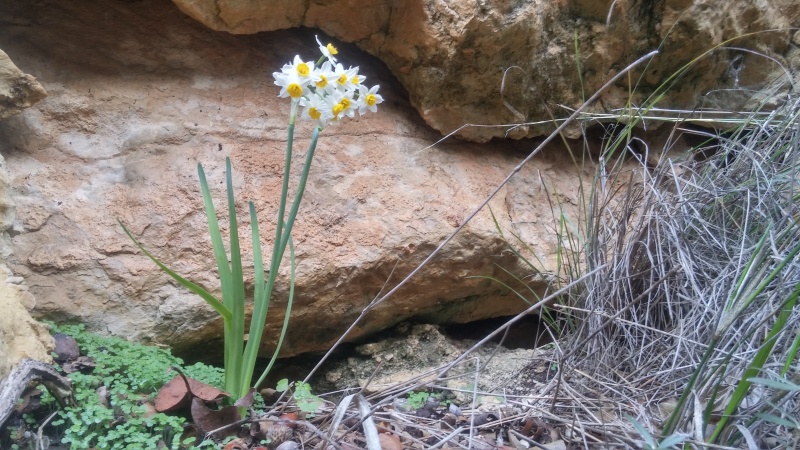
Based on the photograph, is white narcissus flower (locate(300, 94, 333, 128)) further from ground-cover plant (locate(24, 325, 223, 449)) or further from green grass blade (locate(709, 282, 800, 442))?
green grass blade (locate(709, 282, 800, 442))

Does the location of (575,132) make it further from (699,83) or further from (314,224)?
(314,224)

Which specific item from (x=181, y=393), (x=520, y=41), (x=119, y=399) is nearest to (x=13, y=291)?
(x=119, y=399)

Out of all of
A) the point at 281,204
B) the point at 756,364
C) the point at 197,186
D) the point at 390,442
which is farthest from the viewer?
the point at 197,186

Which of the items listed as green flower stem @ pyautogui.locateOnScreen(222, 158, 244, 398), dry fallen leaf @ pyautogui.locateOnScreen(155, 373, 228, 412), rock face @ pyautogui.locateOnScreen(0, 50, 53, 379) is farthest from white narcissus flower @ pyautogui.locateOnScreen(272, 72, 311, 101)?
rock face @ pyautogui.locateOnScreen(0, 50, 53, 379)

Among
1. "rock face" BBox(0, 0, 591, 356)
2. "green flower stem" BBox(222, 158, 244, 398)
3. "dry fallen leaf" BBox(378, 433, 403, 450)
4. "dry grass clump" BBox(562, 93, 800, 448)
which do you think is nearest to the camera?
"dry grass clump" BBox(562, 93, 800, 448)

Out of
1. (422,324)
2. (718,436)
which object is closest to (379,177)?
(422,324)

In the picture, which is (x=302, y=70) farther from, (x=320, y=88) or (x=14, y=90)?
(x=14, y=90)
